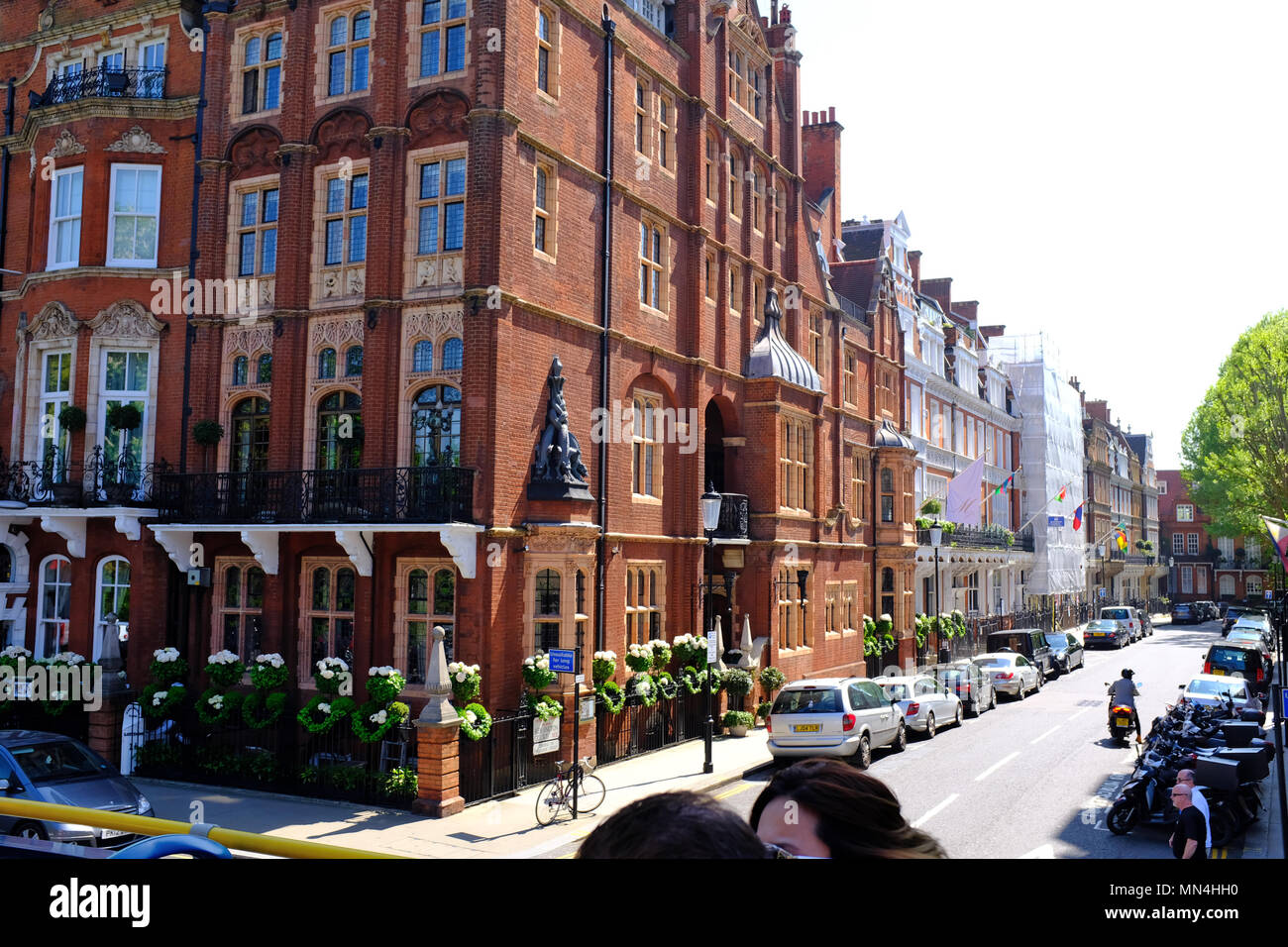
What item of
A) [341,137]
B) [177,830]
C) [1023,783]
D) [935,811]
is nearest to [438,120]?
[341,137]

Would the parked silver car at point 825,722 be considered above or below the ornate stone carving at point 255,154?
below

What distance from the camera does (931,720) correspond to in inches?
981

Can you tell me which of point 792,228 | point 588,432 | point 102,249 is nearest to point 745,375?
point 792,228

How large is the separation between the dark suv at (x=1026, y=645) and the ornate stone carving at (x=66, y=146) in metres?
33.3

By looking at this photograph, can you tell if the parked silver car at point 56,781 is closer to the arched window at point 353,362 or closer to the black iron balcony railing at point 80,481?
the black iron balcony railing at point 80,481

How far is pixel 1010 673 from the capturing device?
32500 millimetres

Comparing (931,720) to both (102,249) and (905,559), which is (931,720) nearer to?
(905,559)

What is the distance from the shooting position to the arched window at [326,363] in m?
21.1

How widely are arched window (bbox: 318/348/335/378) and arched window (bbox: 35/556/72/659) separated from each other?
7931 millimetres

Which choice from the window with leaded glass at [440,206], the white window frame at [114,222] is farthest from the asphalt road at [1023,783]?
the white window frame at [114,222]

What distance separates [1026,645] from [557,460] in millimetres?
25014

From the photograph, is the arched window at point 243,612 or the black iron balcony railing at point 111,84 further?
the black iron balcony railing at point 111,84

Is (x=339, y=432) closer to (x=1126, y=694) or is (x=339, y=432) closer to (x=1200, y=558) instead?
(x=1126, y=694)
